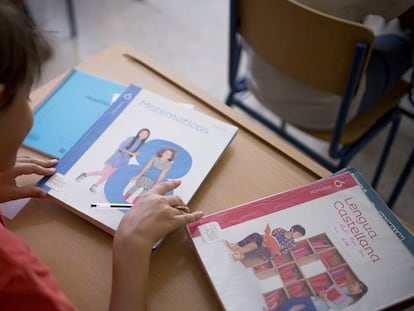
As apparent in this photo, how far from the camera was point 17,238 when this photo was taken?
0.57 meters

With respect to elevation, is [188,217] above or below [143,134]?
below

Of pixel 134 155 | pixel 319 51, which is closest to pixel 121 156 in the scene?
pixel 134 155

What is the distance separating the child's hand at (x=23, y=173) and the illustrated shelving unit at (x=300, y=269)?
0.38 m

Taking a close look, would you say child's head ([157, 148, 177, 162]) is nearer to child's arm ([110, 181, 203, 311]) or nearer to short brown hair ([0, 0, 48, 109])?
child's arm ([110, 181, 203, 311])

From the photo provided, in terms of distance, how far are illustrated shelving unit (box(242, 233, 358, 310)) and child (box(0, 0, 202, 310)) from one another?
0.45 feet

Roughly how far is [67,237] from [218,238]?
0.25 meters

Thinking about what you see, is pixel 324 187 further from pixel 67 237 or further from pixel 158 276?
pixel 67 237

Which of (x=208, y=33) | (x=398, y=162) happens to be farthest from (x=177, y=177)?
(x=208, y=33)

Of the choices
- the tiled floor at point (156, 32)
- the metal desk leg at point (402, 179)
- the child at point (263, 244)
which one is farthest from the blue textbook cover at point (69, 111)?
the tiled floor at point (156, 32)

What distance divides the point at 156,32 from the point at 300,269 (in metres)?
1.84

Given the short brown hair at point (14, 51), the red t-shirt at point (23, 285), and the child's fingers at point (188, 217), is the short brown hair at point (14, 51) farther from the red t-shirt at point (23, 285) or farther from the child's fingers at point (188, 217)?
the child's fingers at point (188, 217)

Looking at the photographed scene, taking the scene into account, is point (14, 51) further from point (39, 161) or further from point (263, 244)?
point (263, 244)

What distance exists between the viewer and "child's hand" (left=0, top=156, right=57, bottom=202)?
709 millimetres

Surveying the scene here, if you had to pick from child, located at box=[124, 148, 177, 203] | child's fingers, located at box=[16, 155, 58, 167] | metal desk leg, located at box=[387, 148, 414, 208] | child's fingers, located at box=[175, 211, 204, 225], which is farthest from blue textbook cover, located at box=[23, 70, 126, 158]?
metal desk leg, located at box=[387, 148, 414, 208]
